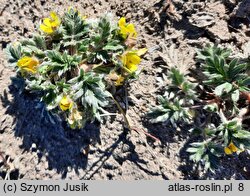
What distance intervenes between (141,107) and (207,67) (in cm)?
69

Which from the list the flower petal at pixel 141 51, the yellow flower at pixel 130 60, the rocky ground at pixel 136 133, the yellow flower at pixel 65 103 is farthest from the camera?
the rocky ground at pixel 136 133

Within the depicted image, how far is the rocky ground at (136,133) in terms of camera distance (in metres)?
3.46

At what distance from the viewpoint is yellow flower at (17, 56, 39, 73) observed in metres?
3.11

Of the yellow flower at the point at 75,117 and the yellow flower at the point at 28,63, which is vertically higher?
the yellow flower at the point at 28,63

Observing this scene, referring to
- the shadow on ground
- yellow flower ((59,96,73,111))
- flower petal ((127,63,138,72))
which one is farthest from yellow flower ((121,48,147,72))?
the shadow on ground

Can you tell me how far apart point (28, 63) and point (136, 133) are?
1119mm

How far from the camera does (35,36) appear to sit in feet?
10.6

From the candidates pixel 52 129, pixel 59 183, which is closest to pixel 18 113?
pixel 52 129

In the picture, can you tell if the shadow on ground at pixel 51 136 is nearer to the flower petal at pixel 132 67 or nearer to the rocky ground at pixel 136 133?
the rocky ground at pixel 136 133

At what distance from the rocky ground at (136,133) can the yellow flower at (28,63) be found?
0.44 metres

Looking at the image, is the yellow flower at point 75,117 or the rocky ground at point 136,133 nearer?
the yellow flower at point 75,117

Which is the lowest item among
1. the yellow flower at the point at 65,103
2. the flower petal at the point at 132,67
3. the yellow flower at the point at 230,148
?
Answer: the yellow flower at the point at 230,148

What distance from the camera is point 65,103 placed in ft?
9.91

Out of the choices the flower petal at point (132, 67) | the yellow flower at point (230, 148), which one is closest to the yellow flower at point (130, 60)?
the flower petal at point (132, 67)
